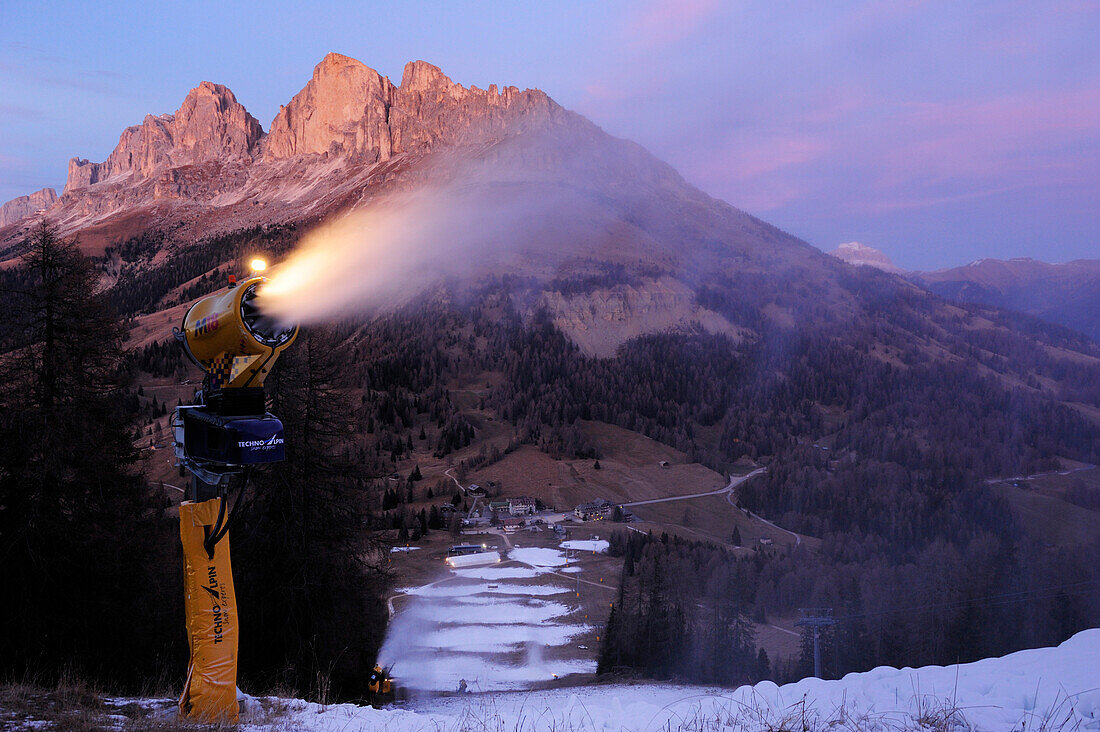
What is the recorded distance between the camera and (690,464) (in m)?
121

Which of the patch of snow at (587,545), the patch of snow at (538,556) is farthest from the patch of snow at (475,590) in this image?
the patch of snow at (587,545)

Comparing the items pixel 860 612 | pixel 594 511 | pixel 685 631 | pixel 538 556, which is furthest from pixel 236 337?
pixel 594 511

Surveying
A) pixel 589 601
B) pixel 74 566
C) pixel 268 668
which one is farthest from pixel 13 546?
pixel 589 601

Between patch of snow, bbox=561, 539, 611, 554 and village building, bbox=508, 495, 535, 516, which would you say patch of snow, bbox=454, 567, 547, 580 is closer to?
patch of snow, bbox=561, 539, 611, 554

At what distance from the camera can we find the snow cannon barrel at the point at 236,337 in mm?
6875

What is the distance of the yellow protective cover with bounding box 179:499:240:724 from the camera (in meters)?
7.23

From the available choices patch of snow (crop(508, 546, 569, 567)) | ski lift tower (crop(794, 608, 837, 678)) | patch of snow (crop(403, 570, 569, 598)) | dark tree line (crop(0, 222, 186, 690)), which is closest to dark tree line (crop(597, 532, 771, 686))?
ski lift tower (crop(794, 608, 837, 678))

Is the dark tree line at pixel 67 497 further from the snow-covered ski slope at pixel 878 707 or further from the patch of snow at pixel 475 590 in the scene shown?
the patch of snow at pixel 475 590

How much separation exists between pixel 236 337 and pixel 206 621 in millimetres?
3215

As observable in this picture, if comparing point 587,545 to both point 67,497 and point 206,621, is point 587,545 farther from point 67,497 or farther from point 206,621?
point 206,621

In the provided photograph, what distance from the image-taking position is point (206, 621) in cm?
734

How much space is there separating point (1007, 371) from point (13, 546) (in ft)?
642

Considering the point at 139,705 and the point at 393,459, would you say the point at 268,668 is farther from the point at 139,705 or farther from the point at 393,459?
the point at 393,459

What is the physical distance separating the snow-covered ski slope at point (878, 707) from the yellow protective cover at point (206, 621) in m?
0.85
